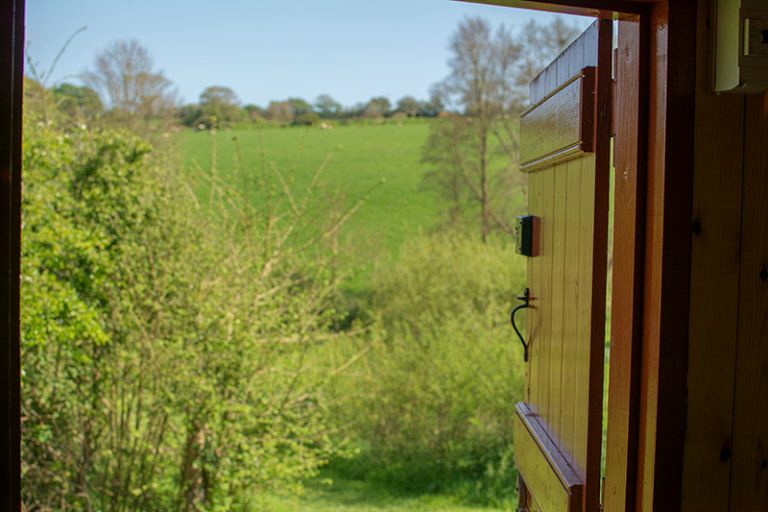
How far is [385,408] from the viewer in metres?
8.84

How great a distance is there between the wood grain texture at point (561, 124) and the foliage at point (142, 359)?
368 cm

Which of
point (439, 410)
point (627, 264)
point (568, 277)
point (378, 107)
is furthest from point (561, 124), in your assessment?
point (378, 107)

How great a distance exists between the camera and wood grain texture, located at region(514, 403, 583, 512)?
1345 millimetres

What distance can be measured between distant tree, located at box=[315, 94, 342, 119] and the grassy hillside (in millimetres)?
736

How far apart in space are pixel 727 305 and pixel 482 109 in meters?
14.8

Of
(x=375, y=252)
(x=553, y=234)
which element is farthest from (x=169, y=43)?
(x=553, y=234)

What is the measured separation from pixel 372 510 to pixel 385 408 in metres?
1.47

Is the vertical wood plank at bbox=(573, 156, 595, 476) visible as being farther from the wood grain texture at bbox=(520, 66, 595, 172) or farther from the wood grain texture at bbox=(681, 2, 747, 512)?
the wood grain texture at bbox=(681, 2, 747, 512)

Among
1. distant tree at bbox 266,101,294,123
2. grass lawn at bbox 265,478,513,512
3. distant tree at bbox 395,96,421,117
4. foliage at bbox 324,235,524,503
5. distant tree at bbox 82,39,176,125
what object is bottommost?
grass lawn at bbox 265,478,513,512

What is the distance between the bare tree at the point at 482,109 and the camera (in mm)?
14516

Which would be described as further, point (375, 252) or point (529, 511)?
point (375, 252)

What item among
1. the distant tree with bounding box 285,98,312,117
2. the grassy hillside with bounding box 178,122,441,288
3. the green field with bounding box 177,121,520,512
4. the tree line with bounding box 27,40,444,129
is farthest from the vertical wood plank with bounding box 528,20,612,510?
the distant tree with bounding box 285,98,312,117

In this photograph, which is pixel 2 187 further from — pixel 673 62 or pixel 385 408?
pixel 385 408

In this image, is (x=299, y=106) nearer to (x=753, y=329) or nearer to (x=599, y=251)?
(x=599, y=251)
